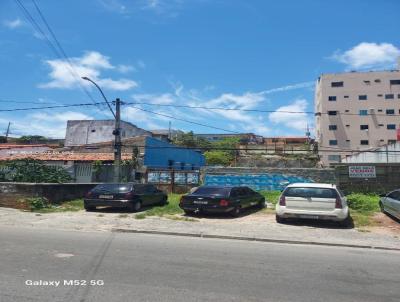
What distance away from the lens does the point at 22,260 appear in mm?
7504

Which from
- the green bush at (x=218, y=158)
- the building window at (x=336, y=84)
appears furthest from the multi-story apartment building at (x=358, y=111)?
the green bush at (x=218, y=158)

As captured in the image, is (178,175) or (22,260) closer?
(22,260)

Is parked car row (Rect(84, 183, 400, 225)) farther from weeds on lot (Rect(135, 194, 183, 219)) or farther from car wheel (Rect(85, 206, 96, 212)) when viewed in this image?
weeds on lot (Rect(135, 194, 183, 219))

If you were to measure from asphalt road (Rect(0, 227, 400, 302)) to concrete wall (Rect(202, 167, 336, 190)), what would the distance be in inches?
627

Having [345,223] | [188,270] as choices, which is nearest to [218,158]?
[345,223]

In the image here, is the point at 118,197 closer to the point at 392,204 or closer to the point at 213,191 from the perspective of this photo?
the point at 213,191

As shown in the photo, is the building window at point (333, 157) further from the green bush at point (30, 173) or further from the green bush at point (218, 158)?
the green bush at point (30, 173)

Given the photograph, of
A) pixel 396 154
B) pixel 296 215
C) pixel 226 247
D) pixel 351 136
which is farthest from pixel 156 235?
pixel 351 136

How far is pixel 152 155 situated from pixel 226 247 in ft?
97.7

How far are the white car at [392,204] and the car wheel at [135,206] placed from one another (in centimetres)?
981

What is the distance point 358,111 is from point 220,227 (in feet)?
247

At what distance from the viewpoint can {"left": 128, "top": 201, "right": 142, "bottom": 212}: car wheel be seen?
1745 cm

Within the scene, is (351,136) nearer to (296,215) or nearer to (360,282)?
(296,215)

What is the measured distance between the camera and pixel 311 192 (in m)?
14.3
